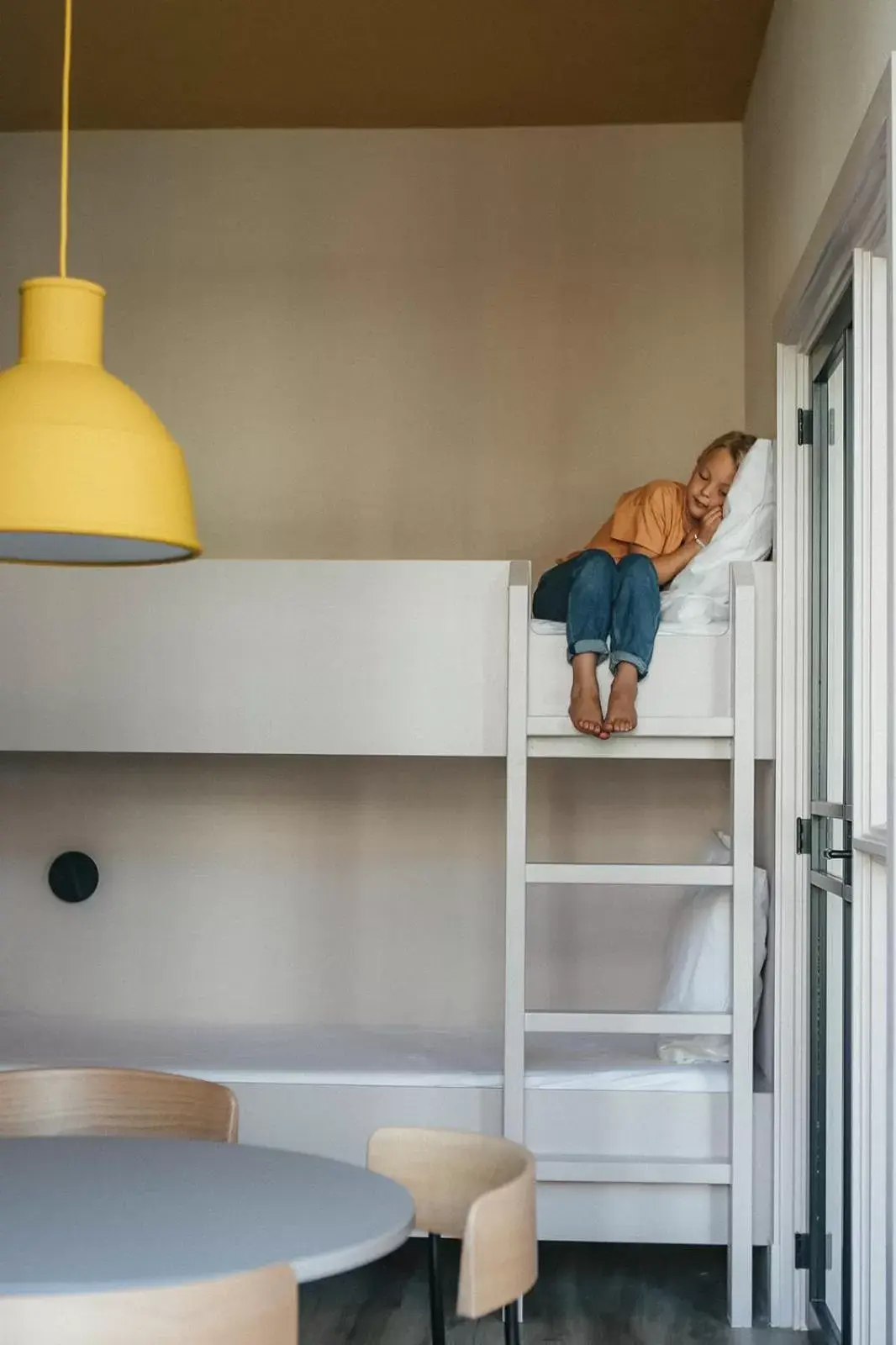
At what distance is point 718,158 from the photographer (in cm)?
471

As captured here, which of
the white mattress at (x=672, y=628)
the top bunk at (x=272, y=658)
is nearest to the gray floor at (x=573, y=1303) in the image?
the top bunk at (x=272, y=658)

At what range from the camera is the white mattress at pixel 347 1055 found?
3.60 m

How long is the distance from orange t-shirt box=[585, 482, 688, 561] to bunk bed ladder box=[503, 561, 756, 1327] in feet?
0.92

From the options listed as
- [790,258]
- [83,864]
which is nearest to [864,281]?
[790,258]

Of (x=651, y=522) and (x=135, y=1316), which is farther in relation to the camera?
(x=651, y=522)

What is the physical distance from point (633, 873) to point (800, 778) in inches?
18.6

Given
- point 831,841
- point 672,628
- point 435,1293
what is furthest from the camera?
point 672,628

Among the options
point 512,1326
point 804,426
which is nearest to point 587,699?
point 804,426

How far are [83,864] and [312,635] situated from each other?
4.95ft

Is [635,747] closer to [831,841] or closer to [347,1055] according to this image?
[831,841]

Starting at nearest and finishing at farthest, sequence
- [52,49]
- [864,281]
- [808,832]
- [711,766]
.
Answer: [864,281] → [808,832] → [52,49] → [711,766]

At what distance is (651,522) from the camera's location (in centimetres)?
379

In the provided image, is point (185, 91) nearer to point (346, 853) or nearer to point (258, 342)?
point (258, 342)

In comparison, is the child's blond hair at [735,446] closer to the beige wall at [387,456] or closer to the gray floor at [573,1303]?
the beige wall at [387,456]
